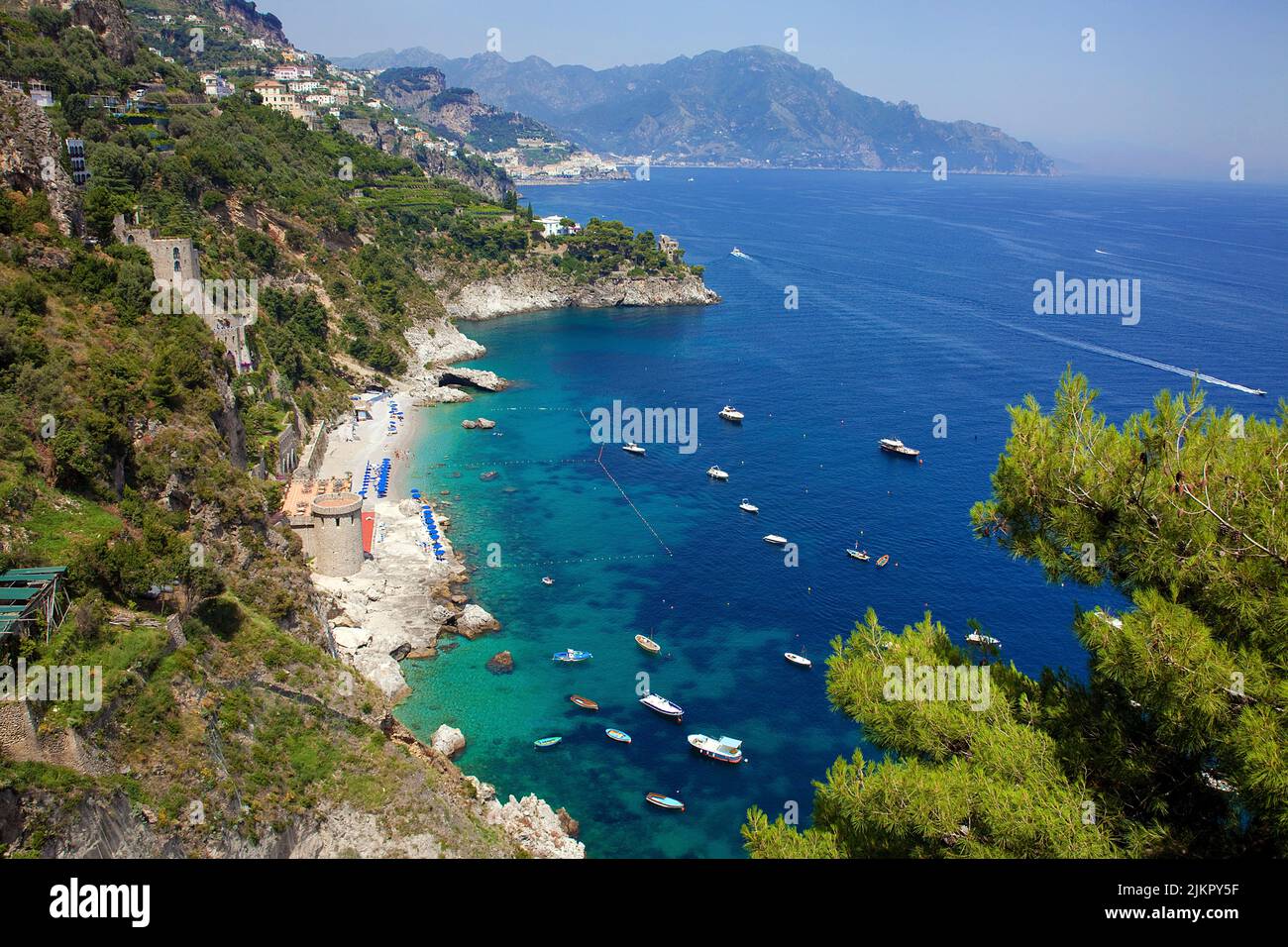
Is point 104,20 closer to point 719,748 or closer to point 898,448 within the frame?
point 898,448

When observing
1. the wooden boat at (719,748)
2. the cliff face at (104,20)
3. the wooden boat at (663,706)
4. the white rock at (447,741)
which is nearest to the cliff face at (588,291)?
the cliff face at (104,20)

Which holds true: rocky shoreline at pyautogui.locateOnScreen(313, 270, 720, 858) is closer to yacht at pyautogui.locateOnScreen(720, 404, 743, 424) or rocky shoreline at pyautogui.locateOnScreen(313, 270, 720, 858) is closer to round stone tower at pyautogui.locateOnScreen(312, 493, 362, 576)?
round stone tower at pyautogui.locateOnScreen(312, 493, 362, 576)

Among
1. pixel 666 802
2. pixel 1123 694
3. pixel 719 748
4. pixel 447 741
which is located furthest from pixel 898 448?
pixel 1123 694

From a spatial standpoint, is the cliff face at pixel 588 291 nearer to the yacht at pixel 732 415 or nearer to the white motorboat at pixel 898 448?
the yacht at pixel 732 415

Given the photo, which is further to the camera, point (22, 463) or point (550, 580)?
point (550, 580)

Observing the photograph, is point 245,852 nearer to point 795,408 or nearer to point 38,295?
point 38,295

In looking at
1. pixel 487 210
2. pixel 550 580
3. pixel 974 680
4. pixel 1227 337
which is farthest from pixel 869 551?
pixel 487 210

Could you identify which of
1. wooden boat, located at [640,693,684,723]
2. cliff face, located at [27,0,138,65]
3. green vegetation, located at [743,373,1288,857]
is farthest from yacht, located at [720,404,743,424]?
cliff face, located at [27,0,138,65]
